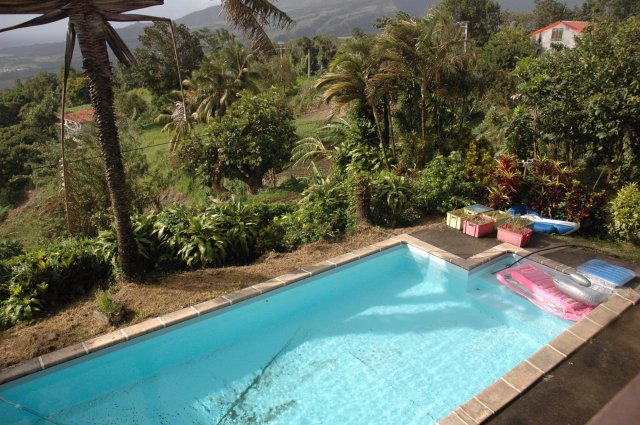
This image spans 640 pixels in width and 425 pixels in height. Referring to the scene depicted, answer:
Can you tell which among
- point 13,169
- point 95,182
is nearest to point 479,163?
point 95,182

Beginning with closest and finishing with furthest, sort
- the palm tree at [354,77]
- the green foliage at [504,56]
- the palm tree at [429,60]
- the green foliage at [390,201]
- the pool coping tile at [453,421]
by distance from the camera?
1. the pool coping tile at [453,421]
2. the green foliage at [390,201]
3. the palm tree at [429,60]
4. the palm tree at [354,77]
5. the green foliage at [504,56]

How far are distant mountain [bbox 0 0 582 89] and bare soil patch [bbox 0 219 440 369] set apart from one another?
11.4ft

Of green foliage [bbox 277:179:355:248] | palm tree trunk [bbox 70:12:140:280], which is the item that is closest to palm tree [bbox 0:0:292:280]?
palm tree trunk [bbox 70:12:140:280]

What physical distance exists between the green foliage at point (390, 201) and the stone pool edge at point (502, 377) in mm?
1660

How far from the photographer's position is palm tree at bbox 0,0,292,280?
16.9ft

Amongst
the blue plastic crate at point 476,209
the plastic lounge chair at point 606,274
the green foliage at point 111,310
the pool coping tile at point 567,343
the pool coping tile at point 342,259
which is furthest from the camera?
the blue plastic crate at point 476,209

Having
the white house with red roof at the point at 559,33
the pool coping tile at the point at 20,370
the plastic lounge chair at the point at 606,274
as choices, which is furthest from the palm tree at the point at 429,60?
the white house with red roof at the point at 559,33

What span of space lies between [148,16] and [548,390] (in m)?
6.65

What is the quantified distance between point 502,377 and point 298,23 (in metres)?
30.5

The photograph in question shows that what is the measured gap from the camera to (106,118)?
5.88m

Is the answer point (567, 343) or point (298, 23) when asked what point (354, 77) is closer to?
point (567, 343)

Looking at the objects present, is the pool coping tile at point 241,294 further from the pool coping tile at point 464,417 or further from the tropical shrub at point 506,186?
the tropical shrub at point 506,186

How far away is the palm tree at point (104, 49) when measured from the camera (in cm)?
516

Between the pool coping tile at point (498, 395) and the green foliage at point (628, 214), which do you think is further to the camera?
the green foliage at point (628, 214)
